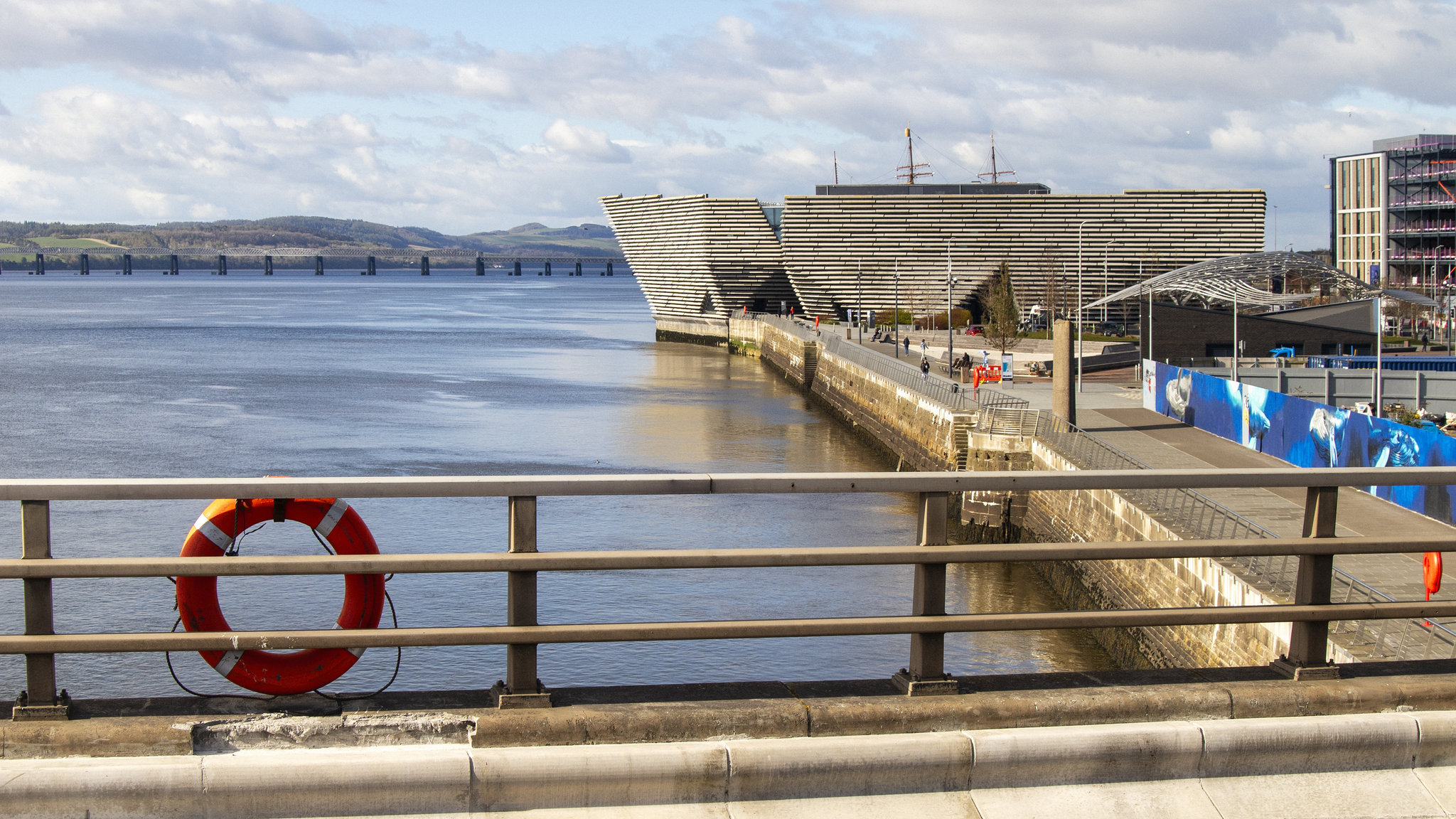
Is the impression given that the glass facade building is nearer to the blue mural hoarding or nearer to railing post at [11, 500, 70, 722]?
the blue mural hoarding

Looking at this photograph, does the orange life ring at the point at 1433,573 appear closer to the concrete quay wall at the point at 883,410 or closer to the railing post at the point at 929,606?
the railing post at the point at 929,606

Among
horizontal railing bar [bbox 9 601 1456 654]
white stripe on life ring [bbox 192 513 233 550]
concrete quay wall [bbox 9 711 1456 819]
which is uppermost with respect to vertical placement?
white stripe on life ring [bbox 192 513 233 550]

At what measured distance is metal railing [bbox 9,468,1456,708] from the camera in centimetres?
442

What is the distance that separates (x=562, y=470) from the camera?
140ft

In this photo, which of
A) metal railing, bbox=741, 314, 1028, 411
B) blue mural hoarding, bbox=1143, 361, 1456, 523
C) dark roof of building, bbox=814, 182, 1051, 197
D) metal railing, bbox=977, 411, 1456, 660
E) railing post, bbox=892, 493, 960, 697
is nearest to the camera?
railing post, bbox=892, 493, 960, 697

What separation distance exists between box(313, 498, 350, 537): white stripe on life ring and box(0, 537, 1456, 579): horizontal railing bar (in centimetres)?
16

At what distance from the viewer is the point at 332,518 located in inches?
190

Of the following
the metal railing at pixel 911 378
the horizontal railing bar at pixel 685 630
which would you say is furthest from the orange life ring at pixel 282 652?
the metal railing at pixel 911 378

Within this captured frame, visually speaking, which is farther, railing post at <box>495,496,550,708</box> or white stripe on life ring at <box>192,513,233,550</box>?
white stripe on life ring at <box>192,513,233,550</box>

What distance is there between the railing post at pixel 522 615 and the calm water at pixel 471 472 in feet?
43.5

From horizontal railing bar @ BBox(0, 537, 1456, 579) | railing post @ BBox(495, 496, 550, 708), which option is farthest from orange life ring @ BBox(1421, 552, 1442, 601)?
railing post @ BBox(495, 496, 550, 708)

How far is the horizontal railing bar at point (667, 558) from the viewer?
437 centimetres

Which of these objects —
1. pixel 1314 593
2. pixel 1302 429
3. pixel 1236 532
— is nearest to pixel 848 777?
pixel 1314 593

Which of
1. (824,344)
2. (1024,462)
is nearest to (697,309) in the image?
(824,344)
